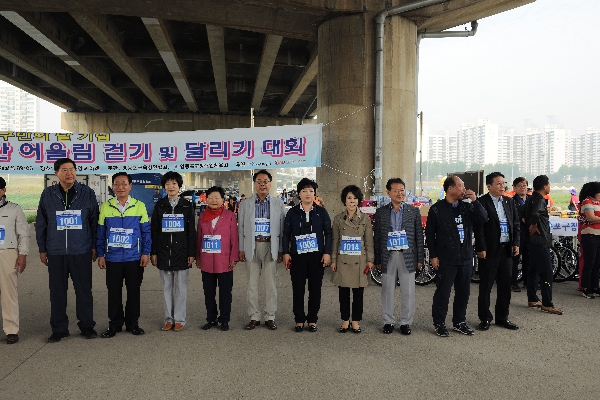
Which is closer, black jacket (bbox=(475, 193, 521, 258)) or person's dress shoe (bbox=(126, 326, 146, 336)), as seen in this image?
person's dress shoe (bbox=(126, 326, 146, 336))

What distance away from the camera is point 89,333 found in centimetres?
517

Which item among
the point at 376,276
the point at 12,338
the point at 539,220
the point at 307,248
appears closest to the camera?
the point at 12,338

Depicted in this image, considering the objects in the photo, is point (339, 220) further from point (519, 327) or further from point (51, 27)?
point (51, 27)

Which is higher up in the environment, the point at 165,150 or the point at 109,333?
the point at 165,150

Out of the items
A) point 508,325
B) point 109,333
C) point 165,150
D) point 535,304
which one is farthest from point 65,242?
point 535,304

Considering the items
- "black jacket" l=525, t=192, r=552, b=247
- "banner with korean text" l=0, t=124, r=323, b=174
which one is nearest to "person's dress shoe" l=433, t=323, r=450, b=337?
"black jacket" l=525, t=192, r=552, b=247

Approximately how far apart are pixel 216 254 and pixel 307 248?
1121 mm

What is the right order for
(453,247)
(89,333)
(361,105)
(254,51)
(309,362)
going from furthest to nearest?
(254,51)
(361,105)
(453,247)
(89,333)
(309,362)

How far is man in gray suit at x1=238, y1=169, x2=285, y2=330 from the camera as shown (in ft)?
18.4

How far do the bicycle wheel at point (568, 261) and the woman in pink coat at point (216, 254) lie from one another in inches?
246

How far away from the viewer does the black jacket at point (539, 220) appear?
636 centimetres

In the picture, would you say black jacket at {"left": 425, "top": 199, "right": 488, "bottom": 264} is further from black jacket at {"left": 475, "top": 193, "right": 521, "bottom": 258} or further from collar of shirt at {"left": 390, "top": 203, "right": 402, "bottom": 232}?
collar of shirt at {"left": 390, "top": 203, "right": 402, "bottom": 232}

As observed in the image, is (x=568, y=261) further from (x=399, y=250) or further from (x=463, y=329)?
(x=399, y=250)

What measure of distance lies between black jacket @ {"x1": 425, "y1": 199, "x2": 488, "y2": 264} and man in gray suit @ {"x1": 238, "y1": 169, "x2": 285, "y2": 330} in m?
1.86
